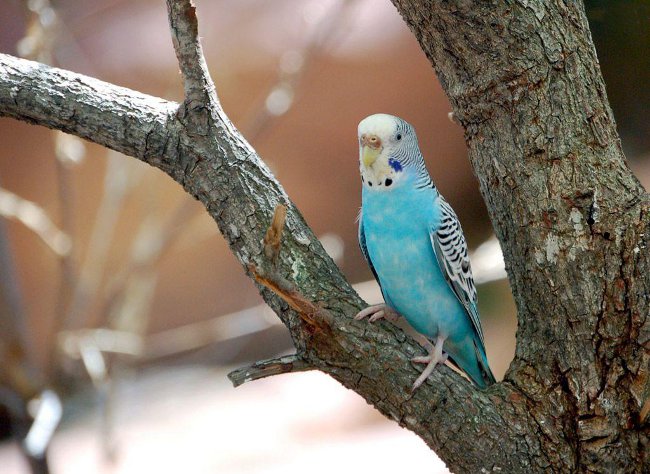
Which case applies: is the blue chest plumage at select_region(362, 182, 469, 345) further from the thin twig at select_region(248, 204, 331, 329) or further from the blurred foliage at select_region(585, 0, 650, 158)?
the blurred foliage at select_region(585, 0, 650, 158)

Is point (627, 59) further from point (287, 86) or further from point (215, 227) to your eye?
point (215, 227)

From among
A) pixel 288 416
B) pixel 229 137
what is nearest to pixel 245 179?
pixel 229 137

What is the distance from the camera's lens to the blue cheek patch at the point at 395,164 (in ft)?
8.73

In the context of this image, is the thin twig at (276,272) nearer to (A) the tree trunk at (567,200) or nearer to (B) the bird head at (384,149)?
(B) the bird head at (384,149)

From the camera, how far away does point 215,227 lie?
6.19m

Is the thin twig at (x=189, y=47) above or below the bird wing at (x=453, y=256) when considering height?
above

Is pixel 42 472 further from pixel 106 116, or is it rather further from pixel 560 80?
pixel 560 80

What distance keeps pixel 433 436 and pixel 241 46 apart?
4985mm

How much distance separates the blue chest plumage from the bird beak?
19cm

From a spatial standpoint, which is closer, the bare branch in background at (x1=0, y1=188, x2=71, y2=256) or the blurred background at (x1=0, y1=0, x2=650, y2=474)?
the bare branch in background at (x1=0, y1=188, x2=71, y2=256)

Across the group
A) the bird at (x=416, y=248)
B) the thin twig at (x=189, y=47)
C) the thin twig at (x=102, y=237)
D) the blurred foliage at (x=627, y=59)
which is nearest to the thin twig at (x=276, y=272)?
the thin twig at (x=189, y=47)

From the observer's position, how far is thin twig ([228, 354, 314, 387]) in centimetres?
220

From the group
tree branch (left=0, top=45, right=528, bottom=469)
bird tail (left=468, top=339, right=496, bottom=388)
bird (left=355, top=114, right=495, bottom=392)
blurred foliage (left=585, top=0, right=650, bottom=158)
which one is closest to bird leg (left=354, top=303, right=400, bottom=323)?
tree branch (left=0, top=45, right=528, bottom=469)

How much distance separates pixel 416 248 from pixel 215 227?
355 centimetres
